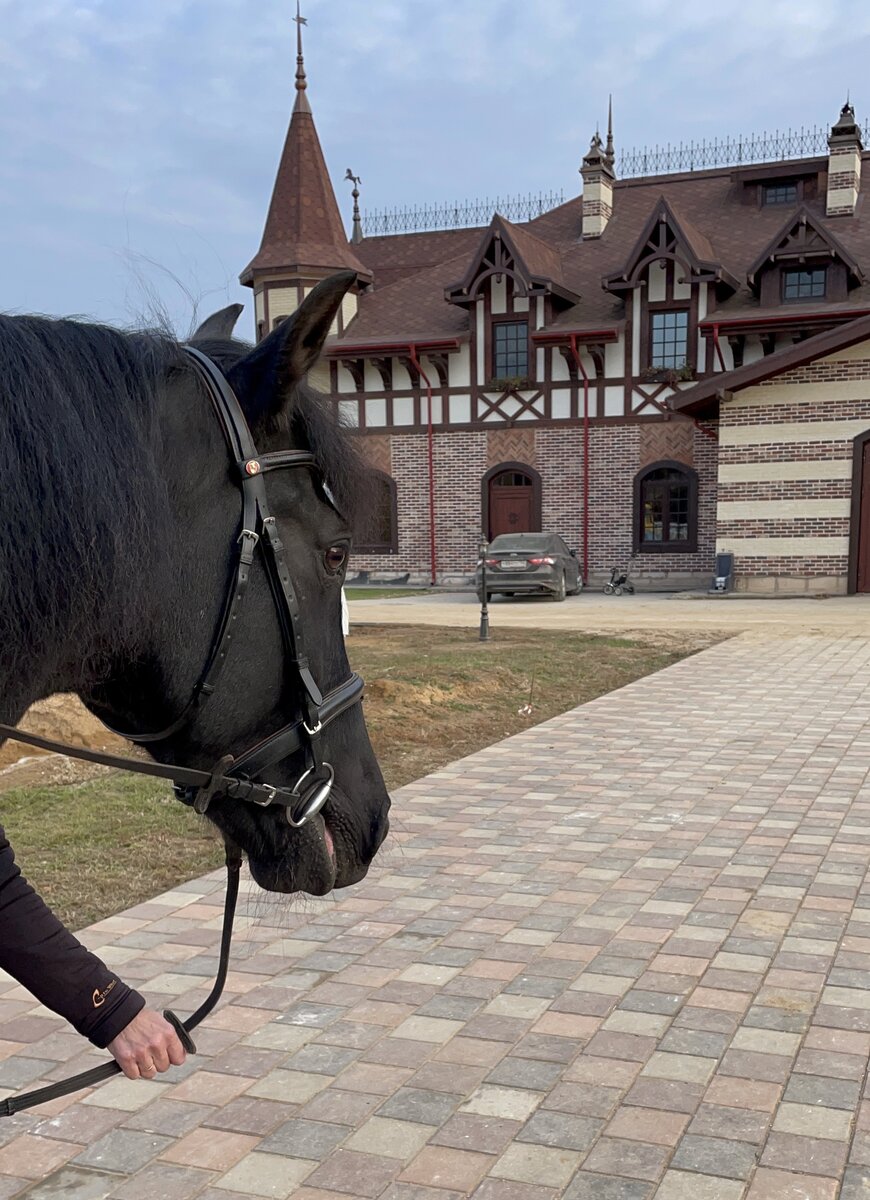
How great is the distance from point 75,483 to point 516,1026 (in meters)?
2.66

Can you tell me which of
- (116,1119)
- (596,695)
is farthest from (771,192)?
(116,1119)

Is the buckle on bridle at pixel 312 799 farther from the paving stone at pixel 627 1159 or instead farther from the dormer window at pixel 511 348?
the dormer window at pixel 511 348

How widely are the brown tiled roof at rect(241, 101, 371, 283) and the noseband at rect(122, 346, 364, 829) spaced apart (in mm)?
27773

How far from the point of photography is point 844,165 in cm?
2670

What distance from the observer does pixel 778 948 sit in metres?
4.11

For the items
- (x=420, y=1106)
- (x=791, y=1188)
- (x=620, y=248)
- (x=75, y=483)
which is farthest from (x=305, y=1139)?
(x=620, y=248)

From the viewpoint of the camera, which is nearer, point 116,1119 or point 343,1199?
point 343,1199

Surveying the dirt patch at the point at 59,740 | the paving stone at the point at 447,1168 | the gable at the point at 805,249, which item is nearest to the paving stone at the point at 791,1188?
the paving stone at the point at 447,1168

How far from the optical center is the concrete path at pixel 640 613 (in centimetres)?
1666

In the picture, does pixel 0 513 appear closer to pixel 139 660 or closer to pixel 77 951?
pixel 139 660

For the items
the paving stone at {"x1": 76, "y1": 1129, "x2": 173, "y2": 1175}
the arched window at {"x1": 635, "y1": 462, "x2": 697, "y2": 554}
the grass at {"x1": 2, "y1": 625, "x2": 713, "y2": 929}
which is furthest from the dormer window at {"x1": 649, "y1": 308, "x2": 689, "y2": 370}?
the paving stone at {"x1": 76, "y1": 1129, "x2": 173, "y2": 1175}

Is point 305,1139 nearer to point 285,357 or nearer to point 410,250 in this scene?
point 285,357

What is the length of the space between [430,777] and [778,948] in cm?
337

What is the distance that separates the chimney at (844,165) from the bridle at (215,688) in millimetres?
29100
